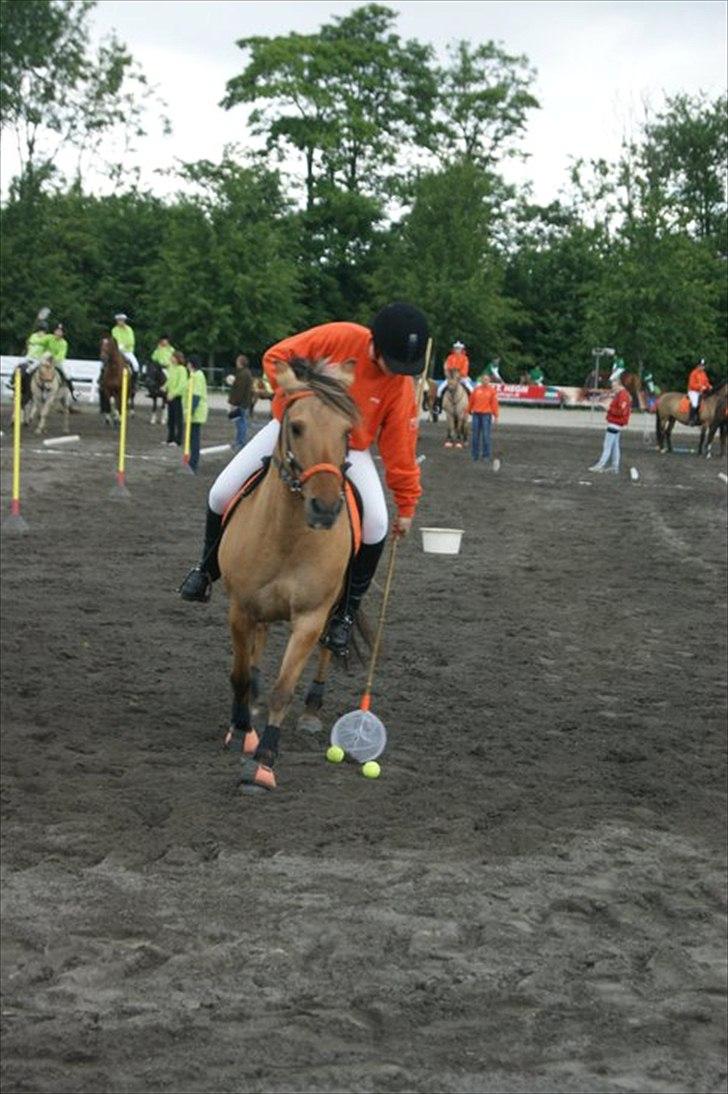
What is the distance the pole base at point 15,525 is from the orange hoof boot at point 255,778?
1257 centimetres

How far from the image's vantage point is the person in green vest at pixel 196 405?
3157 centimetres

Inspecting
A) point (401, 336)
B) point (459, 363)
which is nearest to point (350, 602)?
point (401, 336)

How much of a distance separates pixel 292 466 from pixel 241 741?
2726 millimetres

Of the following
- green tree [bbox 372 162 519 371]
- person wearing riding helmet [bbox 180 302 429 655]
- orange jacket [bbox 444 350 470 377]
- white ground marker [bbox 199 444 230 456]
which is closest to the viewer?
person wearing riding helmet [bbox 180 302 429 655]

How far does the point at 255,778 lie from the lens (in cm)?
1049

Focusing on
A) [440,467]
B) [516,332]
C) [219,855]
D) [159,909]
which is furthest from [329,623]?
[516,332]

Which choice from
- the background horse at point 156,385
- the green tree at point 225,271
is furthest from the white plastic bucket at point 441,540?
the green tree at point 225,271

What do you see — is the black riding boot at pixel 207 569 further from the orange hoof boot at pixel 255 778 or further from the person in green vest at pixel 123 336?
the person in green vest at pixel 123 336

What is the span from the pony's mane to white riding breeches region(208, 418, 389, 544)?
1.04 m

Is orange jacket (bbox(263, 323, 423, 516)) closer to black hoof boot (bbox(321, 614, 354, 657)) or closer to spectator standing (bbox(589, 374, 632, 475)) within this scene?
black hoof boot (bbox(321, 614, 354, 657))

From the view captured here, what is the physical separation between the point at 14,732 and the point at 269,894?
362 cm

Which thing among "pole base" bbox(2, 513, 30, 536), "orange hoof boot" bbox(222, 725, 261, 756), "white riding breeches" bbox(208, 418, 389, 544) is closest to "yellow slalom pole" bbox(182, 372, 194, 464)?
"pole base" bbox(2, 513, 30, 536)

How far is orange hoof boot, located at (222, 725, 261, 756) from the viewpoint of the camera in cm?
1125

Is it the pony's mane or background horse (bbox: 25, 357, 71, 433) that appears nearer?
the pony's mane
